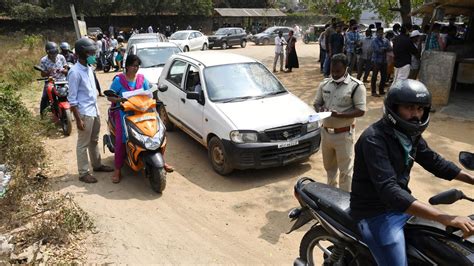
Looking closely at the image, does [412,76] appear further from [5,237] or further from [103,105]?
[5,237]

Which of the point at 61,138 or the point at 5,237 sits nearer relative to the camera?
the point at 5,237

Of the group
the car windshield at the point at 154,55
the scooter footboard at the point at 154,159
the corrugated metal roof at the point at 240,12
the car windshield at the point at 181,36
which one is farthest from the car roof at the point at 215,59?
the corrugated metal roof at the point at 240,12

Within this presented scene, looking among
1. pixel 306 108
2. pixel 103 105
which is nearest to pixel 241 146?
pixel 306 108

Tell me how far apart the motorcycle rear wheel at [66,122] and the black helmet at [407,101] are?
7.27 m

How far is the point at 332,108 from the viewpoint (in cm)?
456

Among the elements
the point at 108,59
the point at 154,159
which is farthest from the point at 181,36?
the point at 154,159

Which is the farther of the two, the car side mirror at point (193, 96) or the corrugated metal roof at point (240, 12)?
the corrugated metal roof at point (240, 12)

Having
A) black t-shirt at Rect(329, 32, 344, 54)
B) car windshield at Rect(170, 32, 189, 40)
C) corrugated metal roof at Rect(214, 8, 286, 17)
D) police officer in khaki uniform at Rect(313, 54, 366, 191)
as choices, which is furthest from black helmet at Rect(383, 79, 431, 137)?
corrugated metal roof at Rect(214, 8, 286, 17)

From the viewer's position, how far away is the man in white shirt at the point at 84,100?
5430 mm

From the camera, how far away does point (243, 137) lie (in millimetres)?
5738

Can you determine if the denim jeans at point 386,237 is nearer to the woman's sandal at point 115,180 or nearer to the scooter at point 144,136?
the scooter at point 144,136

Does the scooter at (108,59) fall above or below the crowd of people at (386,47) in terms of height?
below

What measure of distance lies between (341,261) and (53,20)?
41730 mm

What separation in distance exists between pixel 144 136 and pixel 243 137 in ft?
4.54
